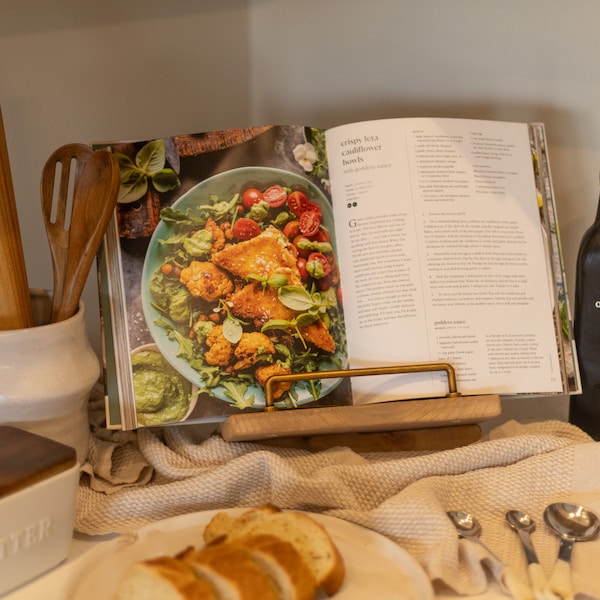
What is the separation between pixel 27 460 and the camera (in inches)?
21.7

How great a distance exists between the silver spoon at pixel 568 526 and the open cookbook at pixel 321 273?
15 cm

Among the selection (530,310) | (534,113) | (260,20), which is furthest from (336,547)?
(260,20)

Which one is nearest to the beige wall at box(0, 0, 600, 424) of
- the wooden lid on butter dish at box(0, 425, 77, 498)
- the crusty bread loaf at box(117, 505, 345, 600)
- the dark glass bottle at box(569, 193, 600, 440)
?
the dark glass bottle at box(569, 193, 600, 440)

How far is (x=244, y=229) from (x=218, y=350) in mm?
125

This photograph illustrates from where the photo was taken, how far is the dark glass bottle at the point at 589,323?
79cm

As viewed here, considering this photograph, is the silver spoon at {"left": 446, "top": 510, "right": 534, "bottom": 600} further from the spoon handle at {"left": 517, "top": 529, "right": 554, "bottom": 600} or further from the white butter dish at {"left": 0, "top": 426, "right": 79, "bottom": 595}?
the white butter dish at {"left": 0, "top": 426, "right": 79, "bottom": 595}

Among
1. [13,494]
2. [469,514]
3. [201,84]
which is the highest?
[201,84]

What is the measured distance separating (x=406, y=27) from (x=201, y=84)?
28 cm

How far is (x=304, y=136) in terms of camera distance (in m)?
0.79

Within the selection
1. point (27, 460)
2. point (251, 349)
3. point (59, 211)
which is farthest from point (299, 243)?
point (27, 460)

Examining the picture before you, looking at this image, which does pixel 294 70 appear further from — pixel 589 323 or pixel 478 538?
pixel 478 538

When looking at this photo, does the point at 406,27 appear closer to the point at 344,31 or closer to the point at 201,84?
the point at 344,31

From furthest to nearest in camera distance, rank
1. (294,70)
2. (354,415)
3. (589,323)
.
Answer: (294,70) → (589,323) → (354,415)

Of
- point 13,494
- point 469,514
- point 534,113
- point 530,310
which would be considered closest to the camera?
point 13,494
